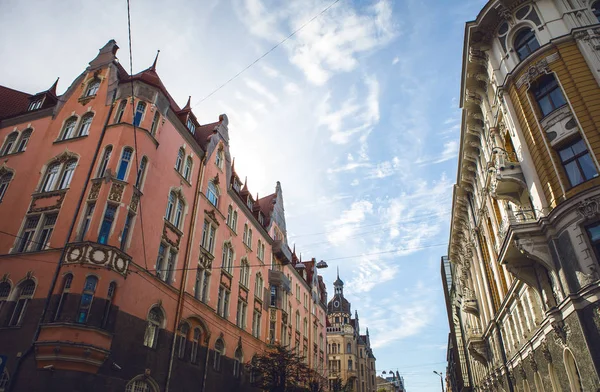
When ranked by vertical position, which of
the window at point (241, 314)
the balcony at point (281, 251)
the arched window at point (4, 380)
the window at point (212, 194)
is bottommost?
the arched window at point (4, 380)

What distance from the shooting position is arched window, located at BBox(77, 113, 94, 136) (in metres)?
22.4

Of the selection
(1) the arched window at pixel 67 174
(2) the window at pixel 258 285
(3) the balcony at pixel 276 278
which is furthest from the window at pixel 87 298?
(3) the balcony at pixel 276 278

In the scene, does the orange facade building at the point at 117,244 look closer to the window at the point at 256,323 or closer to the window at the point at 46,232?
the window at the point at 46,232

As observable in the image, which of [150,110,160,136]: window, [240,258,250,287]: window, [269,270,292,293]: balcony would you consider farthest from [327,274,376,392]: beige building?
[150,110,160,136]: window

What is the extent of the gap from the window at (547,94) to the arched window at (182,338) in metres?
Result: 21.0

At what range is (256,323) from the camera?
33.8 meters

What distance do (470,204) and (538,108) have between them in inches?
572

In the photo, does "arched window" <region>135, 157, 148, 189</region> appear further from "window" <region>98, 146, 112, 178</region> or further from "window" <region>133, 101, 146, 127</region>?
"window" <region>133, 101, 146, 127</region>

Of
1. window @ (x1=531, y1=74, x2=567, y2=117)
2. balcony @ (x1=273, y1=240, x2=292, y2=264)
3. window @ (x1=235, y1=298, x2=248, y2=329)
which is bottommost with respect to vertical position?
window @ (x1=235, y1=298, x2=248, y2=329)

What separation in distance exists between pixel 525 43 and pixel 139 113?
66.1 feet

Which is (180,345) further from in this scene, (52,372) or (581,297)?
(581,297)

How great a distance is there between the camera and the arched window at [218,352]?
25.5m

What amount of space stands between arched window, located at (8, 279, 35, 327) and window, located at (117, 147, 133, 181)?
6.16 meters

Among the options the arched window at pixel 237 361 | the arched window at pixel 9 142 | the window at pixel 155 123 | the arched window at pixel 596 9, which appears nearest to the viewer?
the arched window at pixel 596 9
